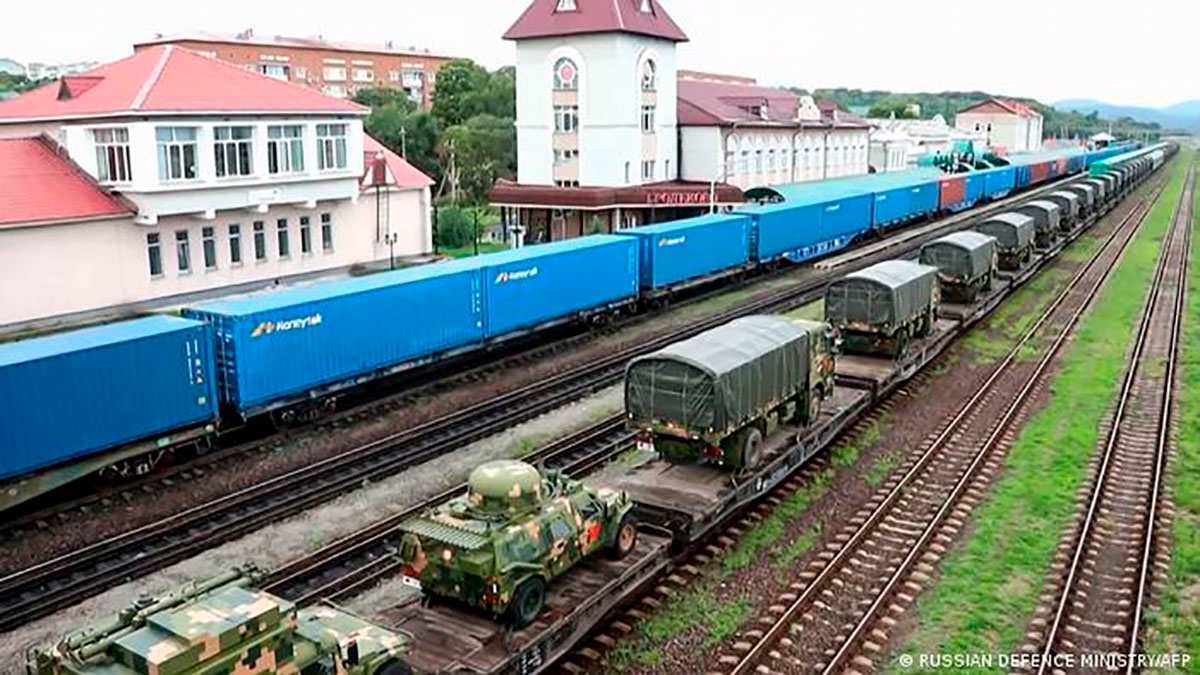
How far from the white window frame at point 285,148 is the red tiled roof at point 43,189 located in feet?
21.3

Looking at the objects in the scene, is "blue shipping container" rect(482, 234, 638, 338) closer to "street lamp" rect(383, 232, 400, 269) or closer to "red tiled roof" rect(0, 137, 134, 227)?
"red tiled roof" rect(0, 137, 134, 227)

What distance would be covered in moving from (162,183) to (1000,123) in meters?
140

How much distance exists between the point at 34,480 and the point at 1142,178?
114723 millimetres

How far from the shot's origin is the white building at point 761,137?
6112 cm

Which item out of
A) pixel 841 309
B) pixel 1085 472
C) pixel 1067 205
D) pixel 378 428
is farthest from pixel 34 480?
pixel 1067 205

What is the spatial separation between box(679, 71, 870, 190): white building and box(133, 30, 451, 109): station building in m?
49.8

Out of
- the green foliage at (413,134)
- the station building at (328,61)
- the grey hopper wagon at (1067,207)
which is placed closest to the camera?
the grey hopper wagon at (1067,207)

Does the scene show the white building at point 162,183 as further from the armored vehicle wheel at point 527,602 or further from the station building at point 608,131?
the armored vehicle wheel at point 527,602

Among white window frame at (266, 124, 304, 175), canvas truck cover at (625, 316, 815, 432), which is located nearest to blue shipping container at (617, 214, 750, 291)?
white window frame at (266, 124, 304, 175)

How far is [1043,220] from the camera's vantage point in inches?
1812

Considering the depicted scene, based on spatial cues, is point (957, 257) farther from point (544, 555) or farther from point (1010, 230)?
point (544, 555)

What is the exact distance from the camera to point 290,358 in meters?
22.1

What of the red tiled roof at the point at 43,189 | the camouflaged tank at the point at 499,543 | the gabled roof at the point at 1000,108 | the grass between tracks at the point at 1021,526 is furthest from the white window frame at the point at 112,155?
the gabled roof at the point at 1000,108

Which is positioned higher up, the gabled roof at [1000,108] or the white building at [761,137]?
the gabled roof at [1000,108]
